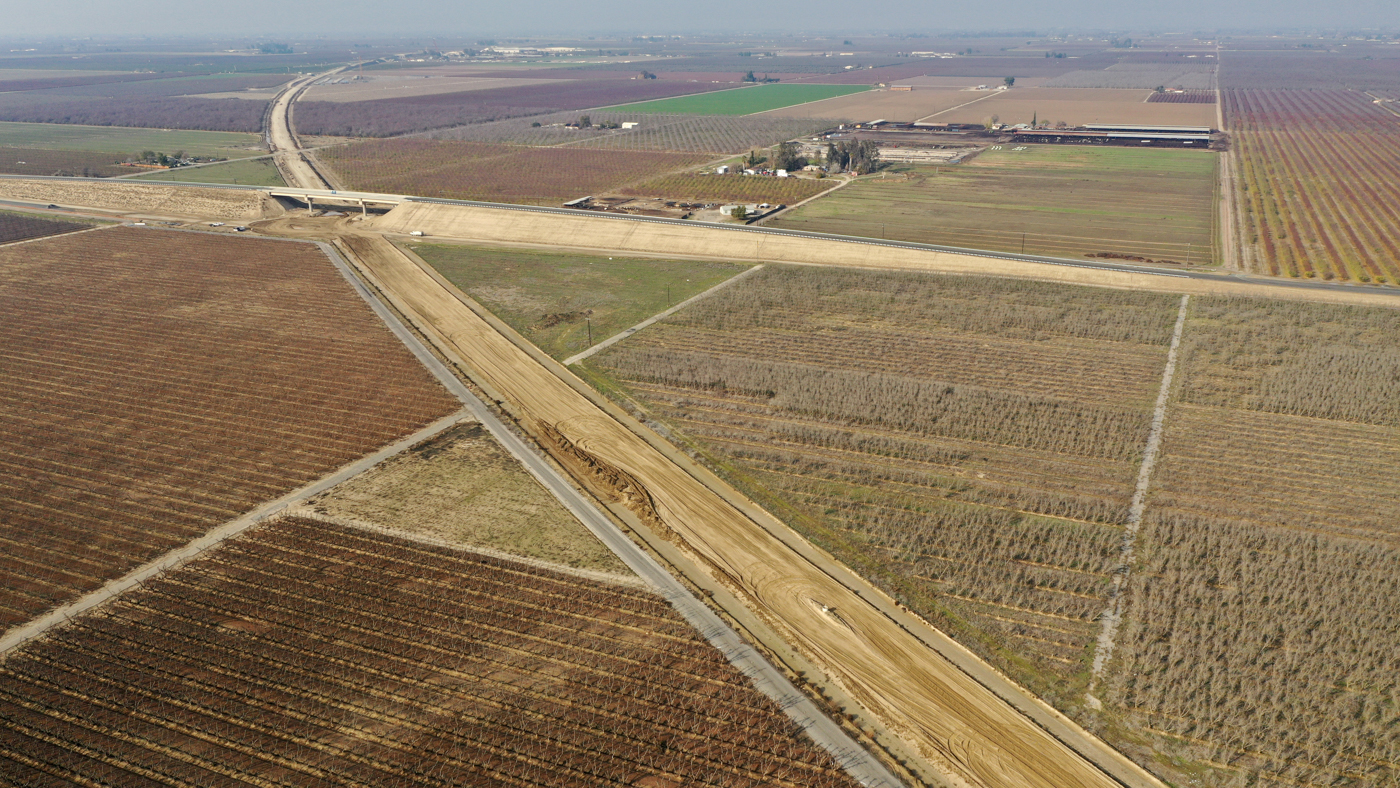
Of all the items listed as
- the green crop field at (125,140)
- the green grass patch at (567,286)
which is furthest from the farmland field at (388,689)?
the green crop field at (125,140)

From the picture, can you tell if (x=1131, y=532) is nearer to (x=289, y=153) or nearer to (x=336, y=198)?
(x=336, y=198)

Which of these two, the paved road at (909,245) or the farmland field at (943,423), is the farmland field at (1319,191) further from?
the farmland field at (943,423)

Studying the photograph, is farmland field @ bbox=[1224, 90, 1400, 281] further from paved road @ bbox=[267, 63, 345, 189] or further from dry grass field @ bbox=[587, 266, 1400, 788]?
paved road @ bbox=[267, 63, 345, 189]

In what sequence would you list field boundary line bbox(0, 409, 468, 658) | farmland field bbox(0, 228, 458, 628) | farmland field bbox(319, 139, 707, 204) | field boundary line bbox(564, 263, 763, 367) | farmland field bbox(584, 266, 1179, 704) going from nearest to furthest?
field boundary line bbox(0, 409, 468, 658), farmland field bbox(584, 266, 1179, 704), farmland field bbox(0, 228, 458, 628), field boundary line bbox(564, 263, 763, 367), farmland field bbox(319, 139, 707, 204)

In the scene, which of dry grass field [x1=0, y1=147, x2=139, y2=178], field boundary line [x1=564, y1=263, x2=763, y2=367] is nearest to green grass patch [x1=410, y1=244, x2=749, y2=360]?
field boundary line [x1=564, y1=263, x2=763, y2=367]

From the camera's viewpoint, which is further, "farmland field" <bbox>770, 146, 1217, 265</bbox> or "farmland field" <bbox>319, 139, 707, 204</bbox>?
"farmland field" <bbox>319, 139, 707, 204</bbox>

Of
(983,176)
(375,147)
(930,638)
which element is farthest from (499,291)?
(375,147)
